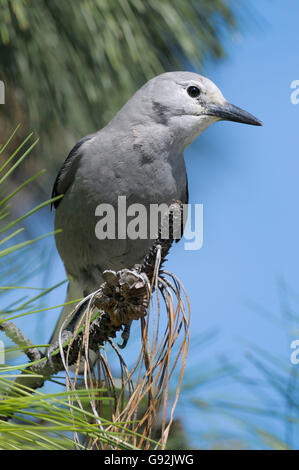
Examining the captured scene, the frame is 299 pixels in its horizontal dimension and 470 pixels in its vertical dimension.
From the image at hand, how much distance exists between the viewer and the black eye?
286 centimetres

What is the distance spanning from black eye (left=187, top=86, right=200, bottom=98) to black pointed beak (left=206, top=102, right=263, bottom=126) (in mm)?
87

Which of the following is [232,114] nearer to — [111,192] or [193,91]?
[193,91]

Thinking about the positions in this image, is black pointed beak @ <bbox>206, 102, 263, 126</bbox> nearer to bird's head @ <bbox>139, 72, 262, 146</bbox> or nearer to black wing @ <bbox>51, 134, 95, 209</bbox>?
bird's head @ <bbox>139, 72, 262, 146</bbox>

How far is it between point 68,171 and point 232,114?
2.57ft

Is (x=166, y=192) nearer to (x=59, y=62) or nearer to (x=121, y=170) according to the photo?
(x=121, y=170)

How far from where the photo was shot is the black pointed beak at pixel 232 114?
2.85 meters

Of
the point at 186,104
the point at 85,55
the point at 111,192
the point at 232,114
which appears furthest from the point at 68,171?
the point at 232,114

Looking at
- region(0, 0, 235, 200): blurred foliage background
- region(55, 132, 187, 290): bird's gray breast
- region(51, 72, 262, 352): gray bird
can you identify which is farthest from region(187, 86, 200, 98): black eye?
region(55, 132, 187, 290): bird's gray breast

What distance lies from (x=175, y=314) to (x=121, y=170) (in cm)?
115

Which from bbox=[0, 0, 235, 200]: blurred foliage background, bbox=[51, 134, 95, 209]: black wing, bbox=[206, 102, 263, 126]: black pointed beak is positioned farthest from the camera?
bbox=[206, 102, 263, 126]: black pointed beak

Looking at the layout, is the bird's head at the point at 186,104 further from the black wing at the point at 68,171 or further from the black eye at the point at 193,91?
the black wing at the point at 68,171

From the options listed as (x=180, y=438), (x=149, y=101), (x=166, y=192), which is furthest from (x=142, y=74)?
(x=180, y=438)

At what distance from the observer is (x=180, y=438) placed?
8.09 ft

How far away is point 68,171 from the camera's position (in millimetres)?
2842
